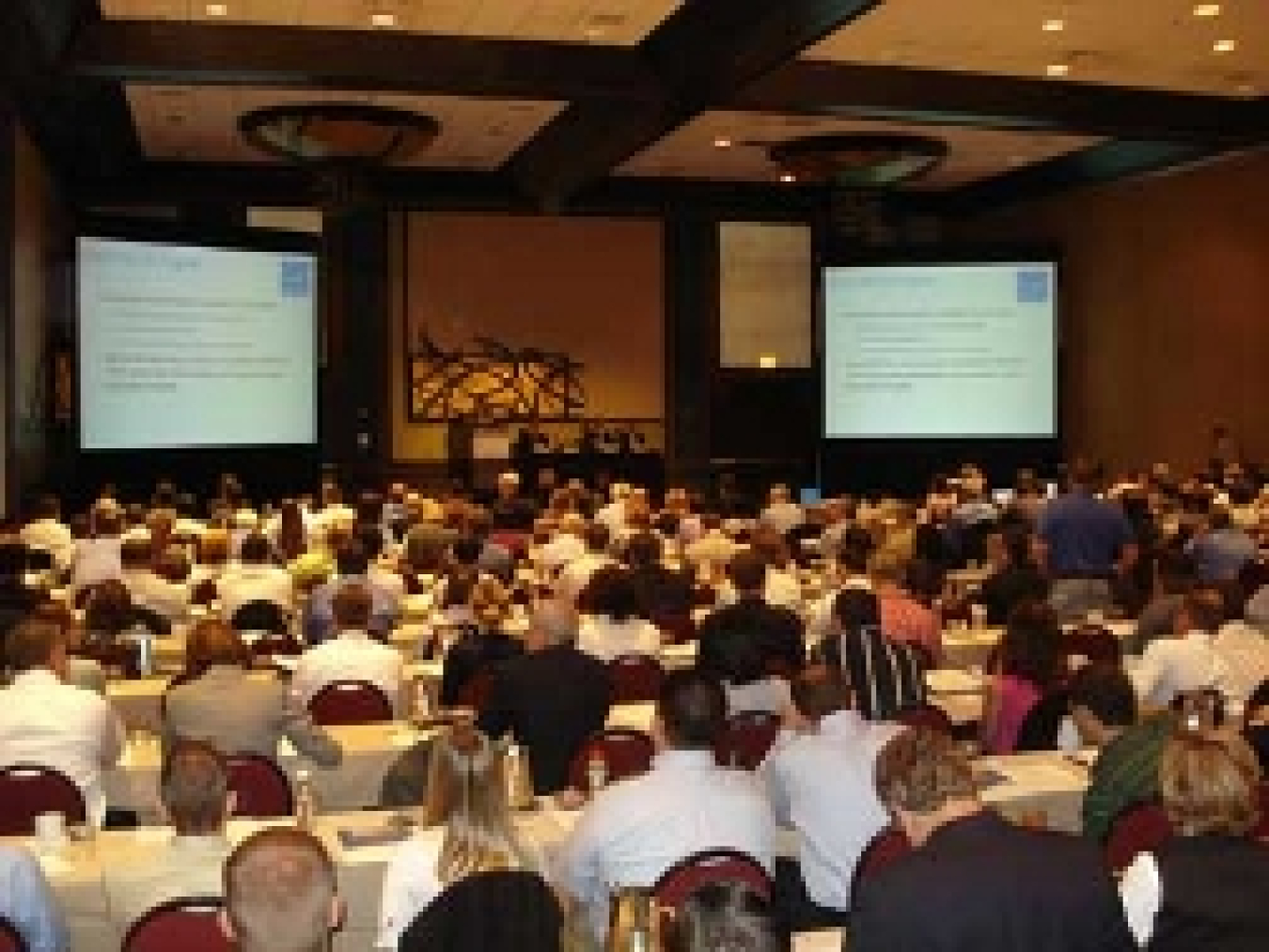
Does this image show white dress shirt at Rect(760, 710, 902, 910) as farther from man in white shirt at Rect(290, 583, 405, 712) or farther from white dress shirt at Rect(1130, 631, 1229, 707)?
man in white shirt at Rect(290, 583, 405, 712)

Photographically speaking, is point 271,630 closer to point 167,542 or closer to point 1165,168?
point 167,542

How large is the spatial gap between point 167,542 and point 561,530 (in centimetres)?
300

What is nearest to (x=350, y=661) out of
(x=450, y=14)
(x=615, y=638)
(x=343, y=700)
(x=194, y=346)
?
(x=343, y=700)

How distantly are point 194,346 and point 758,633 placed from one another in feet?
44.5

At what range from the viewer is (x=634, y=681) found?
9.47m

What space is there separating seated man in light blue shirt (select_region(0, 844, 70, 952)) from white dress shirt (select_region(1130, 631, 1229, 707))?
17.8 ft

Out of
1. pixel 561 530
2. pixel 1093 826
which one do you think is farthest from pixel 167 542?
pixel 1093 826

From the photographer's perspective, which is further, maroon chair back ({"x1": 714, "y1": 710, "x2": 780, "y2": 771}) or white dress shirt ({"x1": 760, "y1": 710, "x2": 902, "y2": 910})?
maroon chair back ({"x1": 714, "y1": 710, "x2": 780, "y2": 771})

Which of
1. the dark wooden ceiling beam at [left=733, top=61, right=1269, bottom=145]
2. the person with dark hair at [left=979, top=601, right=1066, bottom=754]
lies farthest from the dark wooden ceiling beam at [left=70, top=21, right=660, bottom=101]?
the person with dark hair at [left=979, top=601, right=1066, bottom=754]

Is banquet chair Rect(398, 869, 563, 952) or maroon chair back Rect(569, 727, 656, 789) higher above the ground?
banquet chair Rect(398, 869, 563, 952)

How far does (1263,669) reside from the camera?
920 centimetres

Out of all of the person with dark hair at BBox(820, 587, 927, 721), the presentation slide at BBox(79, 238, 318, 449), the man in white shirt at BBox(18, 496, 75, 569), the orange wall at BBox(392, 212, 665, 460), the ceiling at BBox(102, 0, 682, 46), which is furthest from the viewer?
the orange wall at BBox(392, 212, 665, 460)

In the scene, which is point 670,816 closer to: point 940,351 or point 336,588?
point 336,588

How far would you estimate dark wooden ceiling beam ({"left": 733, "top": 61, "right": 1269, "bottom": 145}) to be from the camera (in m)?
18.7
